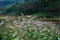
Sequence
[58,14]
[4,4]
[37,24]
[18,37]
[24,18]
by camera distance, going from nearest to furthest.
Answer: [18,37]
[37,24]
[24,18]
[58,14]
[4,4]

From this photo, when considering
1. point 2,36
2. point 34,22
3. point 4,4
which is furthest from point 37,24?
point 4,4

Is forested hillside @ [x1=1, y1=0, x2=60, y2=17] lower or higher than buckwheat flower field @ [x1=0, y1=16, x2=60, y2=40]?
lower

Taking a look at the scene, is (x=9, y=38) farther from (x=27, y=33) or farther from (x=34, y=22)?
(x=34, y=22)

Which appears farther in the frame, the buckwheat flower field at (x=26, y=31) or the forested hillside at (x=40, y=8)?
the forested hillside at (x=40, y=8)

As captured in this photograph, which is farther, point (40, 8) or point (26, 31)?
point (40, 8)

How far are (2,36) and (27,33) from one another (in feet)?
1.72

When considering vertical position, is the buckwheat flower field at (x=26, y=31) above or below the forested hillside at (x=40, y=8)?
above

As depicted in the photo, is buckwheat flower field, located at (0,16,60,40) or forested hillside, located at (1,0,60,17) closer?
buckwheat flower field, located at (0,16,60,40)

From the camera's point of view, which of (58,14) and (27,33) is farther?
(58,14)

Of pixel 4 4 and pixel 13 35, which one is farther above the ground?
pixel 13 35

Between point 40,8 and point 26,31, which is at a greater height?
point 26,31

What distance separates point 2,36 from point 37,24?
965mm

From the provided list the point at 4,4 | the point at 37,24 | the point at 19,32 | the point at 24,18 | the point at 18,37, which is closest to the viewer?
the point at 18,37

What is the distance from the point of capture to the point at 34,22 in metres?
6.05
